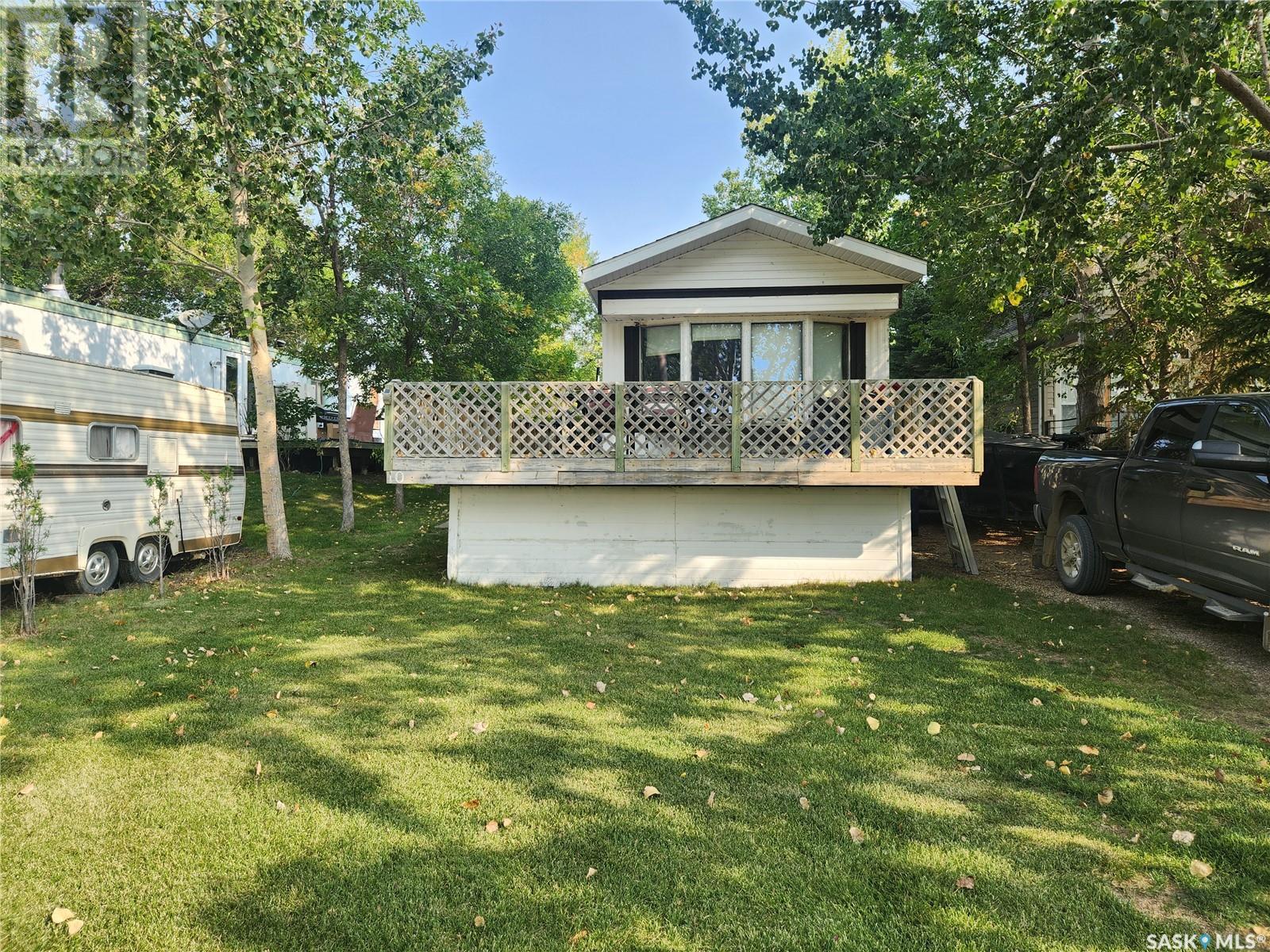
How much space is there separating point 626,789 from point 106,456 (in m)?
9.14

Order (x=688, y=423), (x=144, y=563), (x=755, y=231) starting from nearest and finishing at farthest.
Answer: (x=688, y=423)
(x=144, y=563)
(x=755, y=231)

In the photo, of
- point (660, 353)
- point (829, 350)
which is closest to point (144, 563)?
point (660, 353)

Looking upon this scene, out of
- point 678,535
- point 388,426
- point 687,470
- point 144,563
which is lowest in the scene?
point 144,563

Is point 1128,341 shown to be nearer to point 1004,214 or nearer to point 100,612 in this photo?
point 1004,214

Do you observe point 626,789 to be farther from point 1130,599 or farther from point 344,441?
point 344,441

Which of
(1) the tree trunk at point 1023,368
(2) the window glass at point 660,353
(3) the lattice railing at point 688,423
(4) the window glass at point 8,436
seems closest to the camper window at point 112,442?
(4) the window glass at point 8,436

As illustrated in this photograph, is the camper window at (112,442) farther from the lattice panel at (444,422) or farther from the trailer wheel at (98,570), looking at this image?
the lattice panel at (444,422)

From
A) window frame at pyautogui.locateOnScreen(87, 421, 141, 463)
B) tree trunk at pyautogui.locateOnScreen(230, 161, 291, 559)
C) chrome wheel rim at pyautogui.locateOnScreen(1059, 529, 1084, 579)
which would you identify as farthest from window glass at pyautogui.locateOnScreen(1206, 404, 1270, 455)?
window frame at pyautogui.locateOnScreen(87, 421, 141, 463)

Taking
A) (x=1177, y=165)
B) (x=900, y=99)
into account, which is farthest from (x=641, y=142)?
(x=1177, y=165)

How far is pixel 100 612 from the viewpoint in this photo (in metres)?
7.47

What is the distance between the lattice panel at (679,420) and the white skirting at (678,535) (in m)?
0.58

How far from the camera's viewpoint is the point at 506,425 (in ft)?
28.1

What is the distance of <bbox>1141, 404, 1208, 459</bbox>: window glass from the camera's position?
6.02 m

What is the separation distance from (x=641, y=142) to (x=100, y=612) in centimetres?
2164
